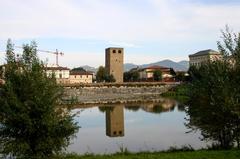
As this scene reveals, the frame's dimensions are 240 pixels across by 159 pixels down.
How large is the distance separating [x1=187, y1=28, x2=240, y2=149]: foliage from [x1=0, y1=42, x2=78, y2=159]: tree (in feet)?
19.4

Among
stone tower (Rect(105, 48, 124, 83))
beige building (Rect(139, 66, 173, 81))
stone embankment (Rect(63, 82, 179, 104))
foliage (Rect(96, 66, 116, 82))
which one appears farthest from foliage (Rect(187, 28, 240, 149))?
beige building (Rect(139, 66, 173, 81))

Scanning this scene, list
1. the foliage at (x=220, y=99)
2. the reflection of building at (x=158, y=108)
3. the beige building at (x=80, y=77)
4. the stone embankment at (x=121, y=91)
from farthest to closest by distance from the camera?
the beige building at (x=80, y=77) < the stone embankment at (x=121, y=91) < the reflection of building at (x=158, y=108) < the foliage at (x=220, y=99)

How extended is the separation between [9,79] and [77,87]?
74865 mm

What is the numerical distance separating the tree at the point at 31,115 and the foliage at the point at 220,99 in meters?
5.92

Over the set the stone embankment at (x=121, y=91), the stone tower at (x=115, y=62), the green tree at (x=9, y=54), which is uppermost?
the stone tower at (x=115, y=62)

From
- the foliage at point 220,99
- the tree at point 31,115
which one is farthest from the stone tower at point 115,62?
the tree at point 31,115

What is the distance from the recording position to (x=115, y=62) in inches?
4936

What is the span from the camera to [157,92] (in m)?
98.9

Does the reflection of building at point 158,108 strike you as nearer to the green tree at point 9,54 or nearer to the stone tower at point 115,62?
the green tree at point 9,54

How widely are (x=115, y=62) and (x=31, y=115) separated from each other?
111m

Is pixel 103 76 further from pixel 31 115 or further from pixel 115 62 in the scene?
pixel 31 115

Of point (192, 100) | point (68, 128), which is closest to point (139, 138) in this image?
point (192, 100)

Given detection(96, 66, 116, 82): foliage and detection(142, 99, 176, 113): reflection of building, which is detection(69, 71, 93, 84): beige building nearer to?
detection(96, 66, 116, 82): foliage

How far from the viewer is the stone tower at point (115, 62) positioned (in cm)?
12456
